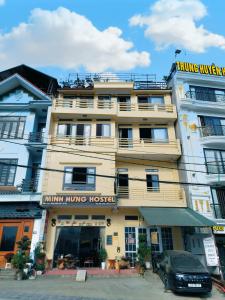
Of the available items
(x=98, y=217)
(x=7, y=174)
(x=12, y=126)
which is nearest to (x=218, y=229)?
(x=98, y=217)

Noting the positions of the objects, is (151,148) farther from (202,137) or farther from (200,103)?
(200,103)

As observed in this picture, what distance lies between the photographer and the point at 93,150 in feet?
58.8

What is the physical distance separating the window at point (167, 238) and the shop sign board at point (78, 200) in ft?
15.4

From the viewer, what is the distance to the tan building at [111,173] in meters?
16.0

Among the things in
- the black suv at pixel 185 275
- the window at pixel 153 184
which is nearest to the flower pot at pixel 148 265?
the black suv at pixel 185 275

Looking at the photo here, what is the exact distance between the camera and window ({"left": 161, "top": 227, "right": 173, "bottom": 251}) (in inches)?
653

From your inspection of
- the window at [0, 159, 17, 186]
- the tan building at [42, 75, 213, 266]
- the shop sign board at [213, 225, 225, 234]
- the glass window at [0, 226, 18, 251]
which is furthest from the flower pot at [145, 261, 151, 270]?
the window at [0, 159, 17, 186]

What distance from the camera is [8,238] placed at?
15.5m

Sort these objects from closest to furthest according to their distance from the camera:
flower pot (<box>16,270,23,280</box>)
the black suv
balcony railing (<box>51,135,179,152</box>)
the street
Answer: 1. the street
2. the black suv
3. flower pot (<box>16,270,23,280</box>)
4. balcony railing (<box>51,135,179,152</box>)

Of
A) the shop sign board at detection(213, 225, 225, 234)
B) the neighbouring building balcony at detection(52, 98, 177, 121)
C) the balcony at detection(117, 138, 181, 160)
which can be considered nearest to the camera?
the shop sign board at detection(213, 225, 225, 234)

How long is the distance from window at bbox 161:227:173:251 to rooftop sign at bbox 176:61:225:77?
1426 centimetres

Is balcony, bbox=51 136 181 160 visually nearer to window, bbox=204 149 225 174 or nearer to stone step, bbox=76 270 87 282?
window, bbox=204 149 225 174

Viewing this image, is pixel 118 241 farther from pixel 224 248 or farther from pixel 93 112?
pixel 93 112

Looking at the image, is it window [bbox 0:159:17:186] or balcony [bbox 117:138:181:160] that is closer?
window [bbox 0:159:17:186]
